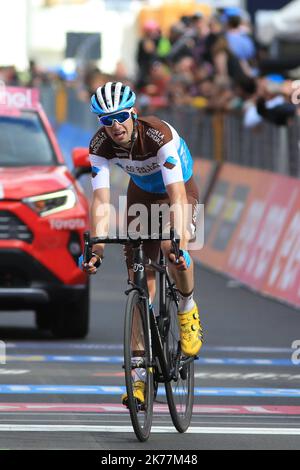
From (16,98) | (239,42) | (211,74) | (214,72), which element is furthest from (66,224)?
(211,74)

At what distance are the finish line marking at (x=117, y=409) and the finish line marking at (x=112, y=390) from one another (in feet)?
1.82

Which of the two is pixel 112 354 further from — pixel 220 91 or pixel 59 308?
pixel 220 91

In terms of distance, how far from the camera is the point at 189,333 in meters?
9.96

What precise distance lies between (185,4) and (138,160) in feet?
134

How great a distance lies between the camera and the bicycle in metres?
9.20

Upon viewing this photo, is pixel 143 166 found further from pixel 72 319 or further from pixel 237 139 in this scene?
pixel 237 139

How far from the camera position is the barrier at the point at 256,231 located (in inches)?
704

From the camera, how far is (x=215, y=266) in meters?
21.1

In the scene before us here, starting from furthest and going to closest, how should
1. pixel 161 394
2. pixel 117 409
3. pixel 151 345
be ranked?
pixel 161 394 < pixel 117 409 < pixel 151 345

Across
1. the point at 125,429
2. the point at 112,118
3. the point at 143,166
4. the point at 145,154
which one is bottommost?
the point at 125,429

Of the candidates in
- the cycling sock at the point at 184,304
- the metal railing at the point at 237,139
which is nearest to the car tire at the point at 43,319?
the metal railing at the point at 237,139

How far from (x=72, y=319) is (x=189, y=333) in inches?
189

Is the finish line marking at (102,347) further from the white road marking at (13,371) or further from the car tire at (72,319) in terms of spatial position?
the white road marking at (13,371)

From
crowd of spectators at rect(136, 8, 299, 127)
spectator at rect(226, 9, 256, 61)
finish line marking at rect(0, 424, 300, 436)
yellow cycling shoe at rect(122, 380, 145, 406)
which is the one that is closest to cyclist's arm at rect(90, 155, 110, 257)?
yellow cycling shoe at rect(122, 380, 145, 406)
